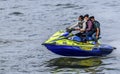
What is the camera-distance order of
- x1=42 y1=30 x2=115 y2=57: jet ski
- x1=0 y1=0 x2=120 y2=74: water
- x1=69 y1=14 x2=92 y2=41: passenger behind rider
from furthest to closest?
x1=69 y1=14 x2=92 y2=41: passenger behind rider
x1=42 y1=30 x2=115 y2=57: jet ski
x1=0 y1=0 x2=120 y2=74: water

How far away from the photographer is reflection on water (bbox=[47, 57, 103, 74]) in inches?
968

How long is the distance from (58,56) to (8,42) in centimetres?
624

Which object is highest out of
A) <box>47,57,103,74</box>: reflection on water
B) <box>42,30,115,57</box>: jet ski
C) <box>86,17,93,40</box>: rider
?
<box>86,17,93,40</box>: rider

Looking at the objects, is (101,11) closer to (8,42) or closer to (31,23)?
(31,23)

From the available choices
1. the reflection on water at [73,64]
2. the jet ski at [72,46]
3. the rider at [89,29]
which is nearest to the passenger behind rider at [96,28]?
the rider at [89,29]

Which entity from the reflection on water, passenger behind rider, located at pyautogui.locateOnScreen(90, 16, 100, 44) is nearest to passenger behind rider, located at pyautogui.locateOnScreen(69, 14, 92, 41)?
passenger behind rider, located at pyautogui.locateOnScreen(90, 16, 100, 44)

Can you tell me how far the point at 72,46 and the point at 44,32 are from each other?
10.7 m

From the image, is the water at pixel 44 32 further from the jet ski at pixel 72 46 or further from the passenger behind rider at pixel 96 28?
A: the passenger behind rider at pixel 96 28

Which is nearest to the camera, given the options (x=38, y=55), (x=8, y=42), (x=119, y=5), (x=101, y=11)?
(x=38, y=55)

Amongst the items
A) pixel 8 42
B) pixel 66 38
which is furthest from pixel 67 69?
pixel 8 42

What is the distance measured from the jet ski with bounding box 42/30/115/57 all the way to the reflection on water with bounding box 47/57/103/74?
0.40 meters

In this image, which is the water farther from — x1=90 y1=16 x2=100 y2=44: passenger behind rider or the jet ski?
x1=90 y1=16 x2=100 y2=44: passenger behind rider

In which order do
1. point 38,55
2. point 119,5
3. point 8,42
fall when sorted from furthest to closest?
point 119,5 < point 8,42 < point 38,55

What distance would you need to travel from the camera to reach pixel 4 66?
25828 mm
